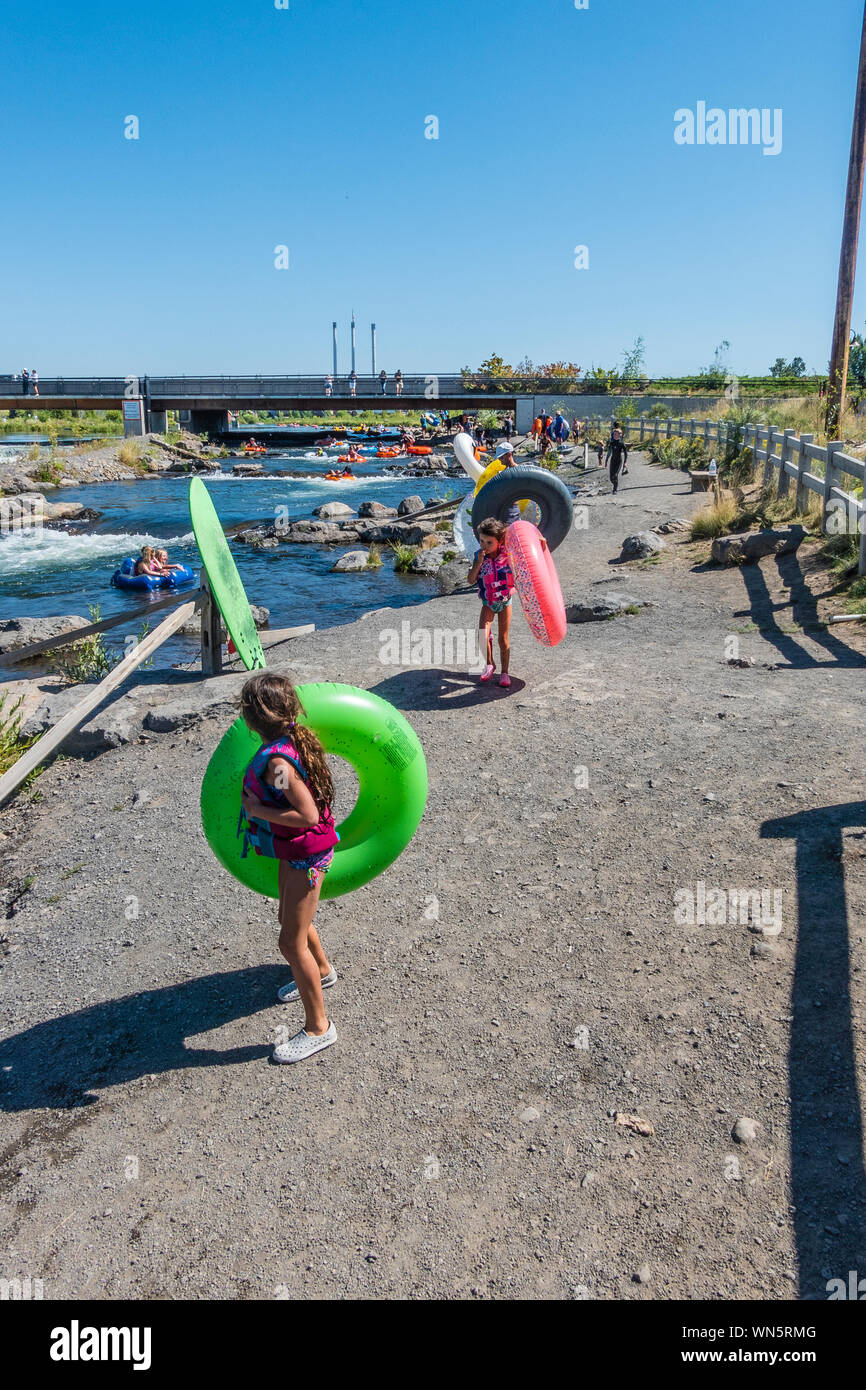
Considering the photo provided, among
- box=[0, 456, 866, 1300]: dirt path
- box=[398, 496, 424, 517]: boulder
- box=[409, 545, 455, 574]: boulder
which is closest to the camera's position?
box=[0, 456, 866, 1300]: dirt path

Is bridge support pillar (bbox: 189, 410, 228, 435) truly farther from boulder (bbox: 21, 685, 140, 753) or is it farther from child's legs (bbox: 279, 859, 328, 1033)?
child's legs (bbox: 279, 859, 328, 1033)

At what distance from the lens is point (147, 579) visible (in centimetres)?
1744

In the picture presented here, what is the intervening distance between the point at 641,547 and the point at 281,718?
11.3 metres

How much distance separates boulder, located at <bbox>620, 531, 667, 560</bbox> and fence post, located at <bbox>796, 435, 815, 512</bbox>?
1.95 metres

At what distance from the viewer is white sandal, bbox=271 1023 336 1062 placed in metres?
3.59

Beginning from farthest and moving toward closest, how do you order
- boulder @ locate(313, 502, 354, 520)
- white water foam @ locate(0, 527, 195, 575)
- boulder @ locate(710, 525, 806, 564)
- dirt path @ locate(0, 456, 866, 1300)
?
boulder @ locate(313, 502, 354, 520)
white water foam @ locate(0, 527, 195, 575)
boulder @ locate(710, 525, 806, 564)
dirt path @ locate(0, 456, 866, 1300)

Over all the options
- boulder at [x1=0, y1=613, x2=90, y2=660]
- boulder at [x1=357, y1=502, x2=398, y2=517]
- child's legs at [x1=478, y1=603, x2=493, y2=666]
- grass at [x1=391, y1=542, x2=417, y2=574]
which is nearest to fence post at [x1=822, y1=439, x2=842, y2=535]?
child's legs at [x1=478, y1=603, x2=493, y2=666]

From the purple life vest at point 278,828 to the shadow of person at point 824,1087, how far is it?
1843 mm

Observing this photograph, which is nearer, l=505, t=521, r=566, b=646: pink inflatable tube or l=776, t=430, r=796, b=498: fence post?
l=505, t=521, r=566, b=646: pink inflatable tube

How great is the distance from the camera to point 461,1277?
2.66 meters

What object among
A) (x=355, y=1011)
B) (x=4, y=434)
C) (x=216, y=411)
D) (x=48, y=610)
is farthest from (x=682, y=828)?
(x=4, y=434)

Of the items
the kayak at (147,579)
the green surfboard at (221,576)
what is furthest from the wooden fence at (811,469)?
the kayak at (147,579)
